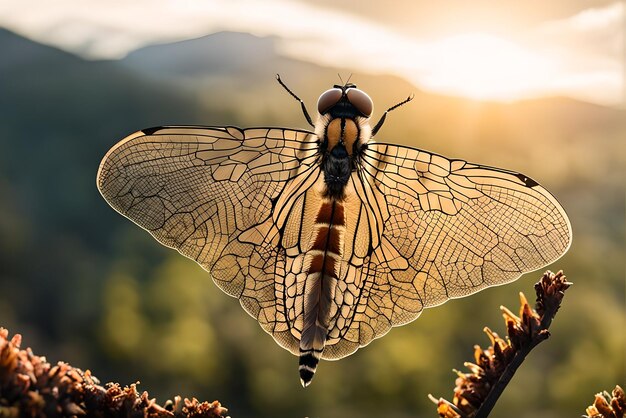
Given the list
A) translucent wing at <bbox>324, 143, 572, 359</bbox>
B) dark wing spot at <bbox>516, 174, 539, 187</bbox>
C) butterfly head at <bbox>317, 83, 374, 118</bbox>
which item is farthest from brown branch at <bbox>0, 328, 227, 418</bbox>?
dark wing spot at <bbox>516, 174, 539, 187</bbox>

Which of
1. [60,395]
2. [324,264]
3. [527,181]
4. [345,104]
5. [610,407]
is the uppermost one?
[345,104]

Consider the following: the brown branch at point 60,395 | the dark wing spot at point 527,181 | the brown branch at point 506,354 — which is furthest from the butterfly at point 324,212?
the brown branch at point 60,395

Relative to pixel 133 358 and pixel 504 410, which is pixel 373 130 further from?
pixel 133 358

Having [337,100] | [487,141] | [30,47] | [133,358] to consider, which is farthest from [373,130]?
[30,47]

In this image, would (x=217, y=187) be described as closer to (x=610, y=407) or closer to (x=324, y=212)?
(x=324, y=212)

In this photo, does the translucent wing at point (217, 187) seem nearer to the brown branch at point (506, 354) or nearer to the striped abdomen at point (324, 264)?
the striped abdomen at point (324, 264)

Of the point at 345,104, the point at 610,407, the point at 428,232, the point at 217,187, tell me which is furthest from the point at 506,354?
the point at 217,187
